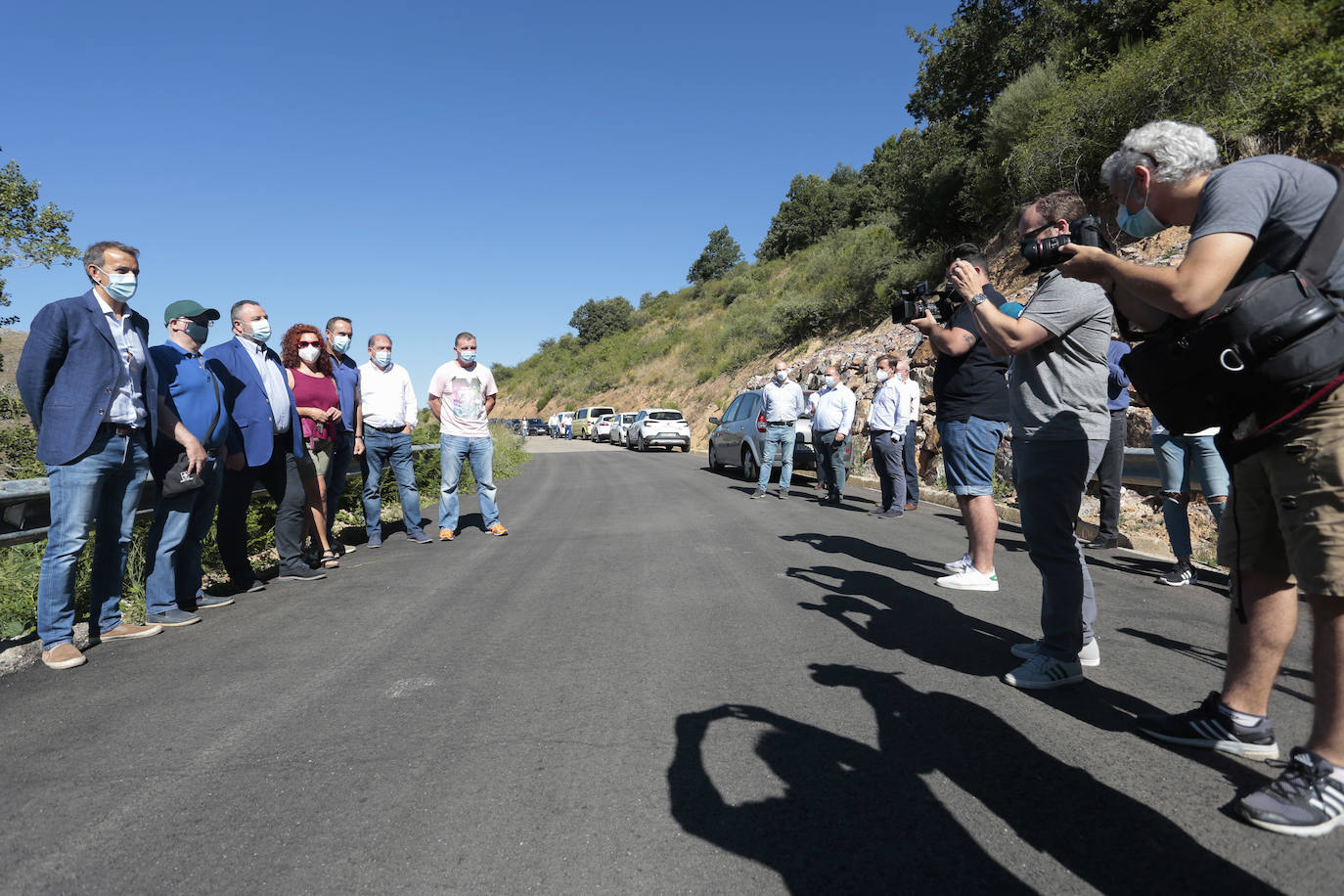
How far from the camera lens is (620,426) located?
3412 cm

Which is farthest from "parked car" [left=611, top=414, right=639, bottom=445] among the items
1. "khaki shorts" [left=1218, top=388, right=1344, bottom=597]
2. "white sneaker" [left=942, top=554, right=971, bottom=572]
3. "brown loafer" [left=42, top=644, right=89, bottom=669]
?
"khaki shorts" [left=1218, top=388, right=1344, bottom=597]

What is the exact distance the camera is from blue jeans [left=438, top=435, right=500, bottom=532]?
759 cm

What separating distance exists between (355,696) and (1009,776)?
2.62m

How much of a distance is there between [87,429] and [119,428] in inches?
8.5

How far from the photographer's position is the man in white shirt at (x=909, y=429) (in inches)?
357

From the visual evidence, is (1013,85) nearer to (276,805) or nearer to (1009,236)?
(1009,236)

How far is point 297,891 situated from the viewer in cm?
183

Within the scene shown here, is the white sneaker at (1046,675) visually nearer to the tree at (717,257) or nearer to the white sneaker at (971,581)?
the white sneaker at (971,581)

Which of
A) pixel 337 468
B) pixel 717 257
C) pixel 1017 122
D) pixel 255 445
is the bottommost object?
pixel 337 468

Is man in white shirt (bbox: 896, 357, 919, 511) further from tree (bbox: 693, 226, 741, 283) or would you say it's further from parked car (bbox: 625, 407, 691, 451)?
tree (bbox: 693, 226, 741, 283)

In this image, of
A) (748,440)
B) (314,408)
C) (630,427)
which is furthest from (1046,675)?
(630,427)

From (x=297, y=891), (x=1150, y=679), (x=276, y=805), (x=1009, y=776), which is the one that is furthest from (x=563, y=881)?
(x=1150, y=679)

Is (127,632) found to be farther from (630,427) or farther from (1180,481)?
(630,427)

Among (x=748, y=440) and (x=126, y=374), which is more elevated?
(x=126, y=374)
